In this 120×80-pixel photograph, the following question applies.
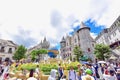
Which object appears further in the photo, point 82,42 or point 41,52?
point 82,42

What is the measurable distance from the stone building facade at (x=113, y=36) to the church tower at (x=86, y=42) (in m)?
5.76

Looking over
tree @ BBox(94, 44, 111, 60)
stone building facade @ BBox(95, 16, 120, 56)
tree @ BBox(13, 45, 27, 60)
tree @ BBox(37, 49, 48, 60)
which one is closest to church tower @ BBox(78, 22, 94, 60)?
stone building facade @ BBox(95, 16, 120, 56)

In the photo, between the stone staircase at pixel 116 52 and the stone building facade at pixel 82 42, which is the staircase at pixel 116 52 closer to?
the stone staircase at pixel 116 52

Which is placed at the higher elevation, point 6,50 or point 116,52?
point 6,50

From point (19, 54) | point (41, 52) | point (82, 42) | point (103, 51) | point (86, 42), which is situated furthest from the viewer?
point (82, 42)

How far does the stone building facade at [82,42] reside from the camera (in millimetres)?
48675

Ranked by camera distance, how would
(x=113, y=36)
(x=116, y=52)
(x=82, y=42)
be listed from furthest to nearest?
(x=82, y=42) → (x=113, y=36) → (x=116, y=52)

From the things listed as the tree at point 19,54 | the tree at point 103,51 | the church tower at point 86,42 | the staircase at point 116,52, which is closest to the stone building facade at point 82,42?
the church tower at point 86,42

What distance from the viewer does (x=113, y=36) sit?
43625 mm

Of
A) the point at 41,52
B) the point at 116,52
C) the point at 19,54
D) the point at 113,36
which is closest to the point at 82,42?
the point at 113,36

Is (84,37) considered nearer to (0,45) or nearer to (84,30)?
(84,30)

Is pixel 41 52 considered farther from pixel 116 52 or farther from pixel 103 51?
pixel 116 52

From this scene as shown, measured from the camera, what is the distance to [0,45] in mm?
44906

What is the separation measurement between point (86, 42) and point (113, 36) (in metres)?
10.2
